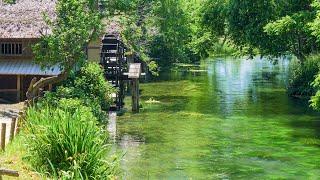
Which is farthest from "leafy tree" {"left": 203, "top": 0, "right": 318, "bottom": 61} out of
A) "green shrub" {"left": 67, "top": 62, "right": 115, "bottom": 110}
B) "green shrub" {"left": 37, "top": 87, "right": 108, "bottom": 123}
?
"green shrub" {"left": 37, "top": 87, "right": 108, "bottom": 123}

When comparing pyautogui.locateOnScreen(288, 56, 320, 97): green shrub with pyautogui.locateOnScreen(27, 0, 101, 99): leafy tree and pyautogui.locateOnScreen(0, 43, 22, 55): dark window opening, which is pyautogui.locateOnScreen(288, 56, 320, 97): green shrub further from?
pyautogui.locateOnScreen(0, 43, 22, 55): dark window opening

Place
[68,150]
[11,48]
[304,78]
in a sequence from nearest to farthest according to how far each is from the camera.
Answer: [68,150] < [11,48] < [304,78]

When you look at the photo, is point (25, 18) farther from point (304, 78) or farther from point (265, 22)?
point (304, 78)

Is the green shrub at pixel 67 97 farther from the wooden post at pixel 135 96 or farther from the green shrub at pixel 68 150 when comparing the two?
the green shrub at pixel 68 150

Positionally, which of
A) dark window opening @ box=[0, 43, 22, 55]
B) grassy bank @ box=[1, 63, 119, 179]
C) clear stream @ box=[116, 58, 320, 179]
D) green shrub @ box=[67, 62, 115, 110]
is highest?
dark window opening @ box=[0, 43, 22, 55]

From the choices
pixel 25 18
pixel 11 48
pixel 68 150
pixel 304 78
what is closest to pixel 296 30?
pixel 304 78

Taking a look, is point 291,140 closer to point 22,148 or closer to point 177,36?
point 22,148

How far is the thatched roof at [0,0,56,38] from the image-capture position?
36.7 meters

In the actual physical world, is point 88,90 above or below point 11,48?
below

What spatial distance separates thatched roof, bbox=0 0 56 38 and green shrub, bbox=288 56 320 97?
18.6 m

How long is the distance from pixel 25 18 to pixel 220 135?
46.0 feet

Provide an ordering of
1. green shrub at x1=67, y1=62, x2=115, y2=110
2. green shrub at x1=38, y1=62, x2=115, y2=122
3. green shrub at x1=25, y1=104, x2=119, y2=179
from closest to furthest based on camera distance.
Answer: green shrub at x1=25, y1=104, x2=119, y2=179, green shrub at x1=38, y1=62, x2=115, y2=122, green shrub at x1=67, y1=62, x2=115, y2=110

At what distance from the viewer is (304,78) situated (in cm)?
4647

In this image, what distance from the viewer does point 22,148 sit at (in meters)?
18.6
